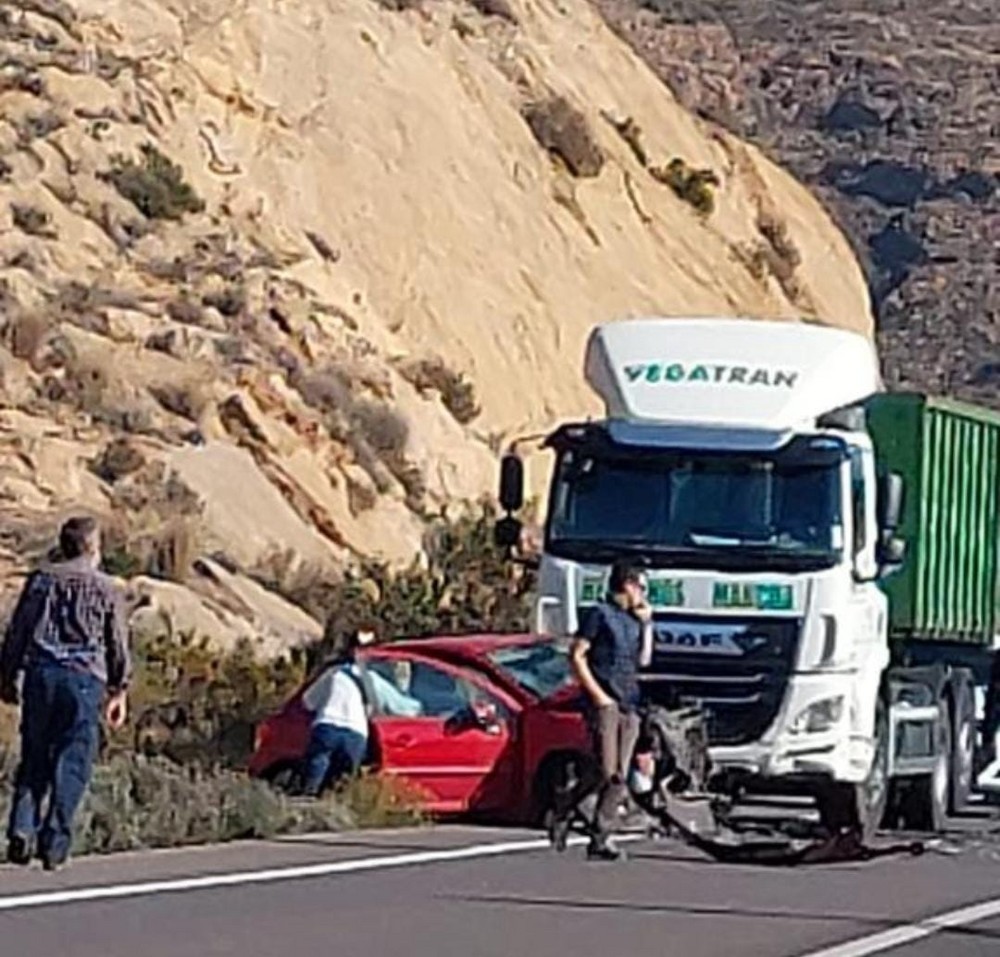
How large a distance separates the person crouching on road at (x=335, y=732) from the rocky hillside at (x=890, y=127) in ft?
169

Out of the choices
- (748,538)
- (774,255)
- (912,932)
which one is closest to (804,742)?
(748,538)

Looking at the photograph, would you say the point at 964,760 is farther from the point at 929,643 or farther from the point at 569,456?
→ the point at 569,456

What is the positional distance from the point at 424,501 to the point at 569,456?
64.5 feet

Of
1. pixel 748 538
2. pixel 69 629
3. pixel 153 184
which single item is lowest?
pixel 69 629

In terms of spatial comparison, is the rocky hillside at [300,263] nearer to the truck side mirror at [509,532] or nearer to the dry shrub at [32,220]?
the dry shrub at [32,220]

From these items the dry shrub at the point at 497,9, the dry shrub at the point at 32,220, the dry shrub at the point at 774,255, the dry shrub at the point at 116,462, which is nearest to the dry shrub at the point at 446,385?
the dry shrub at the point at 32,220

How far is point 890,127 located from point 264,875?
2738 inches

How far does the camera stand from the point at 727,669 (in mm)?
23297

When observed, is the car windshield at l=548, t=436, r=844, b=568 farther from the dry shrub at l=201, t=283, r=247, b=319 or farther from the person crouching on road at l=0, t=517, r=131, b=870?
the dry shrub at l=201, t=283, r=247, b=319

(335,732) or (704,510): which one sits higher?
(704,510)

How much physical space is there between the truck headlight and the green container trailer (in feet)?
9.27

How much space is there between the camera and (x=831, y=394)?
24078mm

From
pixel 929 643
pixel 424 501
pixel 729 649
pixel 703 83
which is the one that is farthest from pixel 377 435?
pixel 703 83

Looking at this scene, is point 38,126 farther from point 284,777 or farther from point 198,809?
point 198,809
